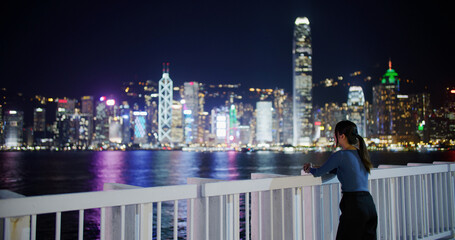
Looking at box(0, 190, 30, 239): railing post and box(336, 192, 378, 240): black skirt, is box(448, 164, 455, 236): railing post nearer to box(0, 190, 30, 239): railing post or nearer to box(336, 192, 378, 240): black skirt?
box(336, 192, 378, 240): black skirt

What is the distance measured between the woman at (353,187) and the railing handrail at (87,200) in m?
1.14

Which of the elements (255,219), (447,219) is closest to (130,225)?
(255,219)

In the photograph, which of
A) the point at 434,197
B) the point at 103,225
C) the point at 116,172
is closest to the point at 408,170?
the point at 434,197

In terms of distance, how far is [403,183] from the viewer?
14.8 ft

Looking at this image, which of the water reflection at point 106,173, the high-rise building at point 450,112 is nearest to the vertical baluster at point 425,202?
the water reflection at point 106,173

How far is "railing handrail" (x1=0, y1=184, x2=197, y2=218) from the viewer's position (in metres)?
2.07

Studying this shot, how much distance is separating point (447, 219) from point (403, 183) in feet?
4.17

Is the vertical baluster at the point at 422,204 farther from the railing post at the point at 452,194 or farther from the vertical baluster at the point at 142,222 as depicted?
the vertical baluster at the point at 142,222

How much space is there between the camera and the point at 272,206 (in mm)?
3418

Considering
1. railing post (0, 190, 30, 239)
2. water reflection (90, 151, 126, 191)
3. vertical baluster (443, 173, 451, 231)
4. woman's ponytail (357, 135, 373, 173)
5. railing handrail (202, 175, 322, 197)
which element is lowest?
water reflection (90, 151, 126, 191)

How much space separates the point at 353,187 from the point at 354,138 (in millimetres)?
383

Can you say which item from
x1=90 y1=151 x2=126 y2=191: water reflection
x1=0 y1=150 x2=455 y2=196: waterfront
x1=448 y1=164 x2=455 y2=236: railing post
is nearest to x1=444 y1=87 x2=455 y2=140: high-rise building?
x1=0 y1=150 x2=455 y2=196: waterfront

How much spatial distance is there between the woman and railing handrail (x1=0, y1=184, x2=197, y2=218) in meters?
1.14

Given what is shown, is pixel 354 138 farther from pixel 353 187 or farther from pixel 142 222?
pixel 142 222
